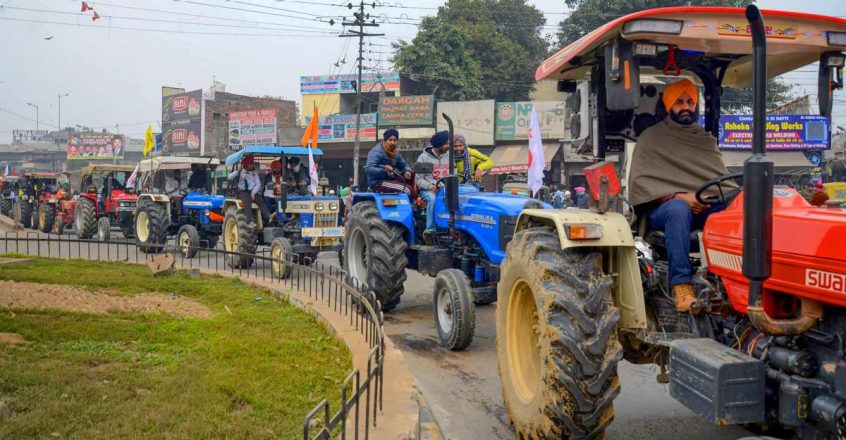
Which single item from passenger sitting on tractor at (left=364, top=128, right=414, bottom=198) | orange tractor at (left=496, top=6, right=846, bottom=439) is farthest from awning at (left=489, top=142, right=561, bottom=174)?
orange tractor at (left=496, top=6, right=846, bottom=439)

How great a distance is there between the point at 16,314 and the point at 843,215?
24.5 feet

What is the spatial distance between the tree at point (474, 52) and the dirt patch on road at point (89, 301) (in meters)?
29.7

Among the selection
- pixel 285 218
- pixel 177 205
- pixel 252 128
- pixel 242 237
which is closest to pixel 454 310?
pixel 242 237

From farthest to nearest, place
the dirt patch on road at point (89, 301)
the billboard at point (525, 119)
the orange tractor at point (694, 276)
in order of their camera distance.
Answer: the billboard at point (525, 119)
the dirt patch on road at point (89, 301)
the orange tractor at point (694, 276)

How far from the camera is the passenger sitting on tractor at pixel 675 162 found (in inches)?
168

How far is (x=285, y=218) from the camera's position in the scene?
12.9 meters

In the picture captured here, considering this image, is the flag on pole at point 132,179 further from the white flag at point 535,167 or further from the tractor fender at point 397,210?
the white flag at point 535,167

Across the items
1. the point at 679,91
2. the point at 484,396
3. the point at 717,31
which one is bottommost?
the point at 484,396

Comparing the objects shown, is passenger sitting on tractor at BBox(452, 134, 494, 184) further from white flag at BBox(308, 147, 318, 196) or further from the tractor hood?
the tractor hood

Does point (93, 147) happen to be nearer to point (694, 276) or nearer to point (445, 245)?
point (445, 245)

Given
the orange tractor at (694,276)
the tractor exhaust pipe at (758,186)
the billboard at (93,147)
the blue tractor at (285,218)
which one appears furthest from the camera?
the billboard at (93,147)

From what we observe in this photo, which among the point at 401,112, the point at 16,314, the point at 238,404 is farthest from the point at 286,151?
the point at 401,112

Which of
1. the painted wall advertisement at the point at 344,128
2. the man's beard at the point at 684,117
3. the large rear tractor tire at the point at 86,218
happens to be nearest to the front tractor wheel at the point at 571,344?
the man's beard at the point at 684,117

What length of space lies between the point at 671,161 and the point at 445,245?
4.05m
